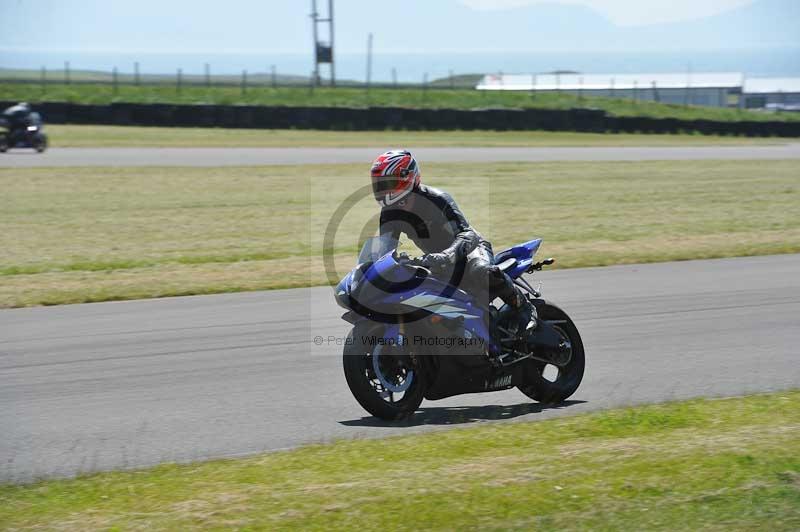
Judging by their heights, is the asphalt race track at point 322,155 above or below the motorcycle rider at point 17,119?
below

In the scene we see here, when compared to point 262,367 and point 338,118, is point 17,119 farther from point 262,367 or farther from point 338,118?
point 262,367

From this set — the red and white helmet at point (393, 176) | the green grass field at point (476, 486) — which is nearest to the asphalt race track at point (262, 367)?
the green grass field at point (476, 486)

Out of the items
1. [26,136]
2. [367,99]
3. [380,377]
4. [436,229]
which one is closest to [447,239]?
[436,229]

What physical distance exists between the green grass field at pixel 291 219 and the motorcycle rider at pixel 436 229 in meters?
1.55

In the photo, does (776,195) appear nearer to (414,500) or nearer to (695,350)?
(695,350)

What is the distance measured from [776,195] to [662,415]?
1638 centimetres

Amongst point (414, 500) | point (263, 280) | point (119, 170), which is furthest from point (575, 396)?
point (119, 170)

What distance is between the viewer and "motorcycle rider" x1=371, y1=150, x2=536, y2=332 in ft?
20.3

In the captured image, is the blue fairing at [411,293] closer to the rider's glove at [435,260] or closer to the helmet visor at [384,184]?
the rider's glove at [435,260]

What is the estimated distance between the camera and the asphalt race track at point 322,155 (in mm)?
27734

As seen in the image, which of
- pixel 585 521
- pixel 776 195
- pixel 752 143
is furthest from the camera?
pixel 752 143

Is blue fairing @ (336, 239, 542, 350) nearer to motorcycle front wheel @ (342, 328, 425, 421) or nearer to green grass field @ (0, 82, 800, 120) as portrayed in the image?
motorcycle front wheel @ (342, 328, 425, 421)

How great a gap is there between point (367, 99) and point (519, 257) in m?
37.9

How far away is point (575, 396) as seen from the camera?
715 centimetres
